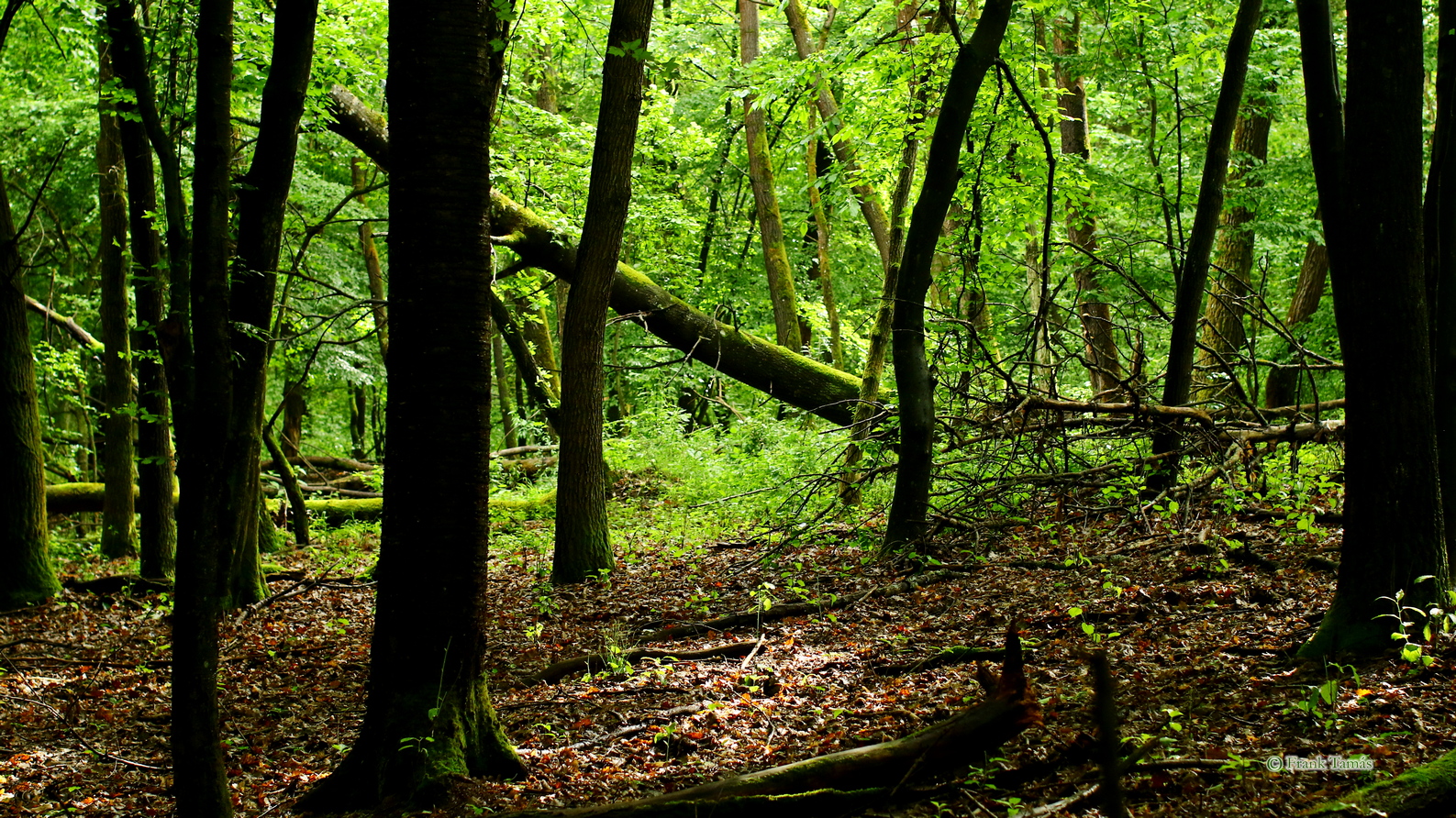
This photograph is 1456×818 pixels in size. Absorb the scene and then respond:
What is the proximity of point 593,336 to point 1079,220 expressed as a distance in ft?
17.5

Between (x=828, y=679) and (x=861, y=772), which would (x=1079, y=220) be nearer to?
(x=828, y=679)

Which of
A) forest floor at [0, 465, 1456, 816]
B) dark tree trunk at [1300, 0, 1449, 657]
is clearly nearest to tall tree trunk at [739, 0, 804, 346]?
forest floor at [0, 465, 1456, 816]

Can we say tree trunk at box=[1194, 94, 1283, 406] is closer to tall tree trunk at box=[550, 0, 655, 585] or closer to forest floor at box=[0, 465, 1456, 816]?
forest floor at box=[0, 465, 1456, 816]

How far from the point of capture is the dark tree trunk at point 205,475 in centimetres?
350

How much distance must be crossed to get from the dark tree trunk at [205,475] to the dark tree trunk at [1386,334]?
476 centimetres

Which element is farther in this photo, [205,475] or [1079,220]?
[1079,220]

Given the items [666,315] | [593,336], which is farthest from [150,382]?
[666,315]

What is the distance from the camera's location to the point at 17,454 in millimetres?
8945

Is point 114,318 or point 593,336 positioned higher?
point 114,318

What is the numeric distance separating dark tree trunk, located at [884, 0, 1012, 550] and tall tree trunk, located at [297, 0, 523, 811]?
162 inches

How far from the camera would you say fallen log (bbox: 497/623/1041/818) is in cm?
338

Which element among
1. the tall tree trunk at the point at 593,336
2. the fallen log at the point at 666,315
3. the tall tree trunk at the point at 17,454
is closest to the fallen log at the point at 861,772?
the tall tree trunk at the point at 593,336

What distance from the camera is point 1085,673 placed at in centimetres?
486

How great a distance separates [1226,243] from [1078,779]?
1114cm
